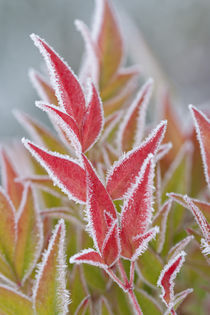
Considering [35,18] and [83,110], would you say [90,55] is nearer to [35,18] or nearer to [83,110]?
[83,110]

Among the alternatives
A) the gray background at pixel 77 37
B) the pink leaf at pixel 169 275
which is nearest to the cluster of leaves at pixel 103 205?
the pink leaf at pixel 169 275

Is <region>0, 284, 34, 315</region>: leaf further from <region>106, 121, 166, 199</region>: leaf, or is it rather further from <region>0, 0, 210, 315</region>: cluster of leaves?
<region>106, 121, 166, 199</region>: leaf

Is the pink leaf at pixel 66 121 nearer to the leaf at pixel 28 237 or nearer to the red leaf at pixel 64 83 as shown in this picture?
the red leaf at pixel 64 83

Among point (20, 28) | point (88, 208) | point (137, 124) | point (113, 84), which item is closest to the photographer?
point (88, 208)

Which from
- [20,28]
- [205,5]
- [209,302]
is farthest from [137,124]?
[205,5]

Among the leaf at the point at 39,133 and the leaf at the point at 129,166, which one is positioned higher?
the leaf at the point at 39,133
